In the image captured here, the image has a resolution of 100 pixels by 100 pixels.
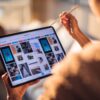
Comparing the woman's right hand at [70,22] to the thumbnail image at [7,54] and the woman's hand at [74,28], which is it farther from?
the thumbnail image at [7,54]

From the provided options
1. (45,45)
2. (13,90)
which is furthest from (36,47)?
(13,90)

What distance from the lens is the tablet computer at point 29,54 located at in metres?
0.90

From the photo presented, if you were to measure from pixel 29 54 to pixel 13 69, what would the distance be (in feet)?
0.28

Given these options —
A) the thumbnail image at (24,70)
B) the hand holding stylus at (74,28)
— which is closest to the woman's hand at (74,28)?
the hand holding stylus at (74,28)

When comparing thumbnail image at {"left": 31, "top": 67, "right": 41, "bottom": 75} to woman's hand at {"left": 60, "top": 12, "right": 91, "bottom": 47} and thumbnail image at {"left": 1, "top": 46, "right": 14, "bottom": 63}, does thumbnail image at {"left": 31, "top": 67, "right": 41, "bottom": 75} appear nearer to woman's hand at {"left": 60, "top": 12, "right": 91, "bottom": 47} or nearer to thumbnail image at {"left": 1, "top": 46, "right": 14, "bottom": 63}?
thumbnail image at {"left": 1, "top": 46, "right": 14, "bottom": 63}

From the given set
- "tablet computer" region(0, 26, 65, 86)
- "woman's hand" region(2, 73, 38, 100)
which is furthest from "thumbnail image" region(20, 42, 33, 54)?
"woman's hand" region(2, 73, 38, 100)

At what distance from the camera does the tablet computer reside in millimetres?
897

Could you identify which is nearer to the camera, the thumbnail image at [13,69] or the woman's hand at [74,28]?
the thumbnail image at [13,69]

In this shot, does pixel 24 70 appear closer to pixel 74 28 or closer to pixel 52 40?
pixel 52 40

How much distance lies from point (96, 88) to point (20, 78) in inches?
19.7

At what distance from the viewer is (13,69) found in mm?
887

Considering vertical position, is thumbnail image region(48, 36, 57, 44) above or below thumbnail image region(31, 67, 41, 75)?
above

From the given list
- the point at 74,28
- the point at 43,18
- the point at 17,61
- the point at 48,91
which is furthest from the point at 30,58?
the point at 43,18

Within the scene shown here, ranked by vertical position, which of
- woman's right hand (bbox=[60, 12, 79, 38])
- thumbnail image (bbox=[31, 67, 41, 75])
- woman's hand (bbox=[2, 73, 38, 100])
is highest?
woman's right hand (bbox=[60, 12, 79, 38])
